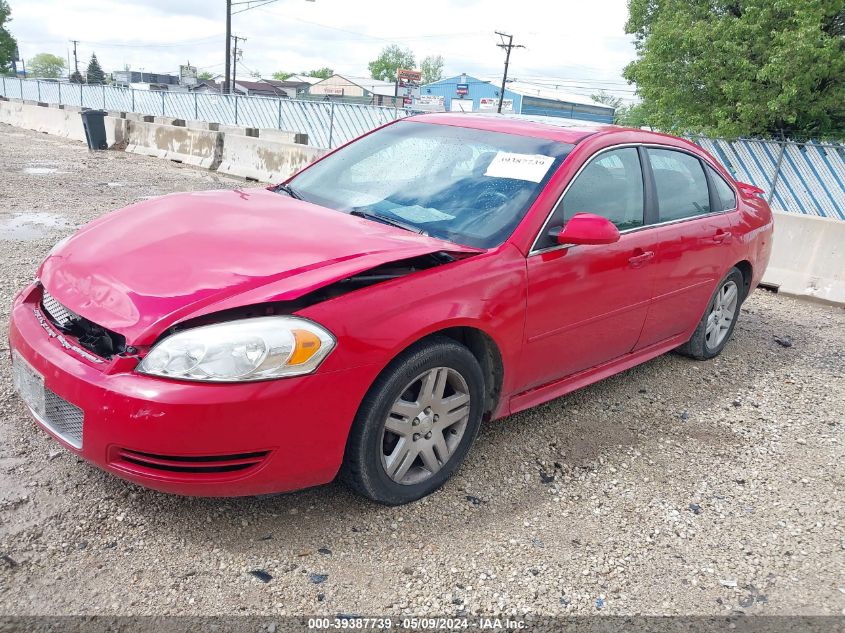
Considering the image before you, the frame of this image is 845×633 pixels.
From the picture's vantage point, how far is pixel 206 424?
7.59ft

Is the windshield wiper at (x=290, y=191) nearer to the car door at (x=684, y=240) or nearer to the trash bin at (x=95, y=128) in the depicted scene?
the car door at (x=684, y=240)

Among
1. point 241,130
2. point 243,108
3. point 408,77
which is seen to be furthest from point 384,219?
point 408,77

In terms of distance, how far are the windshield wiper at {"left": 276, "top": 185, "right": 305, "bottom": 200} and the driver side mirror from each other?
1.47 m

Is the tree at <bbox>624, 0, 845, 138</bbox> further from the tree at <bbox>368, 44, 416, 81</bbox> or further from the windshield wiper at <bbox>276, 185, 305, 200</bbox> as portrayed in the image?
the tree at <bbox>368, 44, 416, 81</bbox>

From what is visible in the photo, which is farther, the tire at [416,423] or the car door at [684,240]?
the car door at [684,240]

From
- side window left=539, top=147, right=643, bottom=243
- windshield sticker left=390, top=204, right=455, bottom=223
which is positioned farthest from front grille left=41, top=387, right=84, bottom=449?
side window left=539, top=147, right=643, bottom=243

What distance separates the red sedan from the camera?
7.83 ft

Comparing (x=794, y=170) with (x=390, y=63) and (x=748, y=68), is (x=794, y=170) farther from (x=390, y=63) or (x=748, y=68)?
(x=390, y=63)

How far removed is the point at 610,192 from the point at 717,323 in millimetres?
1946

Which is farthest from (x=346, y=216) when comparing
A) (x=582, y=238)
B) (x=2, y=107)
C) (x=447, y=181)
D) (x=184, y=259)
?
(x=2, y=107)

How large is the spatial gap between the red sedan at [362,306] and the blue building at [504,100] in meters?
64.8

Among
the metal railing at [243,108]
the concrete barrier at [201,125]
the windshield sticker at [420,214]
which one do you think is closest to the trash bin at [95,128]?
the concrete barrier at [201,125]

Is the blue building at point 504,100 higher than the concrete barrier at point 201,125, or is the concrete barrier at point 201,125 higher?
the blue building at point 504,100

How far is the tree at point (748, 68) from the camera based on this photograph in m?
18.2
